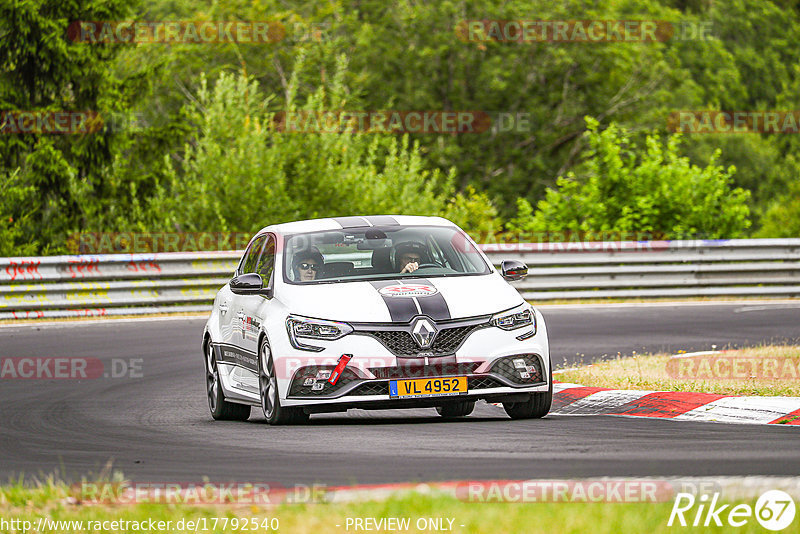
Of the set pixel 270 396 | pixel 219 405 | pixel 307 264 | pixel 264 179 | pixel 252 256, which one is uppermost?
pixel 307 264

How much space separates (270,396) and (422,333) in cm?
128

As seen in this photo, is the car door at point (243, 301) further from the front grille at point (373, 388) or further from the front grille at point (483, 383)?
the front grille at point (483, 383)

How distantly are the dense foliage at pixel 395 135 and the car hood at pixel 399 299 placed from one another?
16630 millimetres

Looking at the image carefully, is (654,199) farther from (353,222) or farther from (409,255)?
(409,255)

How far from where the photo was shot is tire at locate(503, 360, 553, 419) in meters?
9.95

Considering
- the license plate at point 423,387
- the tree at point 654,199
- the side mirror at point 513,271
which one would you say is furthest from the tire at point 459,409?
the tree at point 654,199

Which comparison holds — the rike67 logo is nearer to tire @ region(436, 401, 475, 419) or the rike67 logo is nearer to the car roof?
tire @ region(436, 401, 475, 419)

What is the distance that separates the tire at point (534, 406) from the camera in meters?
9.95

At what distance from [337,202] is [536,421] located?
1924 cm

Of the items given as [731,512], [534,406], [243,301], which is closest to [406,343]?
[534,406]

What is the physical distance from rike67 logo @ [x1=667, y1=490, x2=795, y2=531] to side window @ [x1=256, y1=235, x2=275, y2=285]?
5.39 metres

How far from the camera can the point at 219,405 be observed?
11.1 meters

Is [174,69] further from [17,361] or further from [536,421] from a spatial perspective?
[536,421]

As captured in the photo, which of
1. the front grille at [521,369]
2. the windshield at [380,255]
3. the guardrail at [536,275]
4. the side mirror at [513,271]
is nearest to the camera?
the front grille at [521,369]
